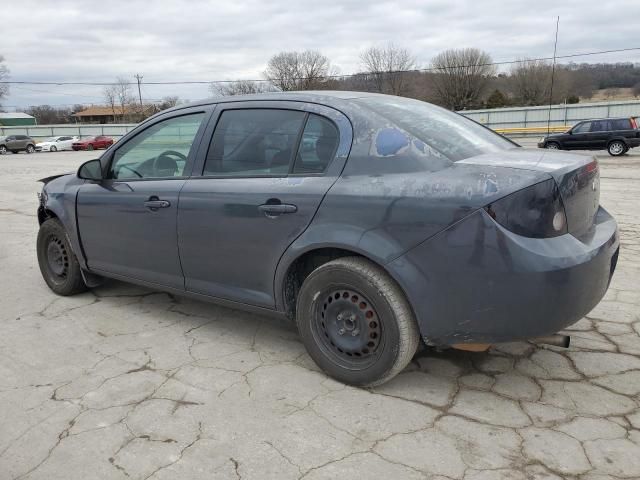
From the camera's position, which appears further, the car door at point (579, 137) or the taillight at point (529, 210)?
the car door at point (579, 137)

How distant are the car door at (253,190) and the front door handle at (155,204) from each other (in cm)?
14

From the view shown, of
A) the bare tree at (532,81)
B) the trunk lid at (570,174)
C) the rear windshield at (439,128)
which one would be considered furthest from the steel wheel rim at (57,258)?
the bare tree at (532,81)

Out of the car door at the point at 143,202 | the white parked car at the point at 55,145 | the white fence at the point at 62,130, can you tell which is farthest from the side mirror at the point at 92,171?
the white fence at the point at 62,130

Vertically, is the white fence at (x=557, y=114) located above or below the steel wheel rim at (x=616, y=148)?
above

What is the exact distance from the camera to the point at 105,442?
2459 millimetres

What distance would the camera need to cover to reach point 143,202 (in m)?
3.59

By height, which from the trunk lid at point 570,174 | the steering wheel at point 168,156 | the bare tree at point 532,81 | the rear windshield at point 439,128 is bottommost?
the trunk lid at point 570,174

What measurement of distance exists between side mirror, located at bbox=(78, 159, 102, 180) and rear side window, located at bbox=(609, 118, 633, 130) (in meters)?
21.7

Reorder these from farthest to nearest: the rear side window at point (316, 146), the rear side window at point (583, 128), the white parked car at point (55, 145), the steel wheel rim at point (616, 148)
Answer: the white parked car at point (55, 145) < the rear side window at point (583, 128) < the steel wheel rim at point (616, 148) < the rear side window at point (316, 146)

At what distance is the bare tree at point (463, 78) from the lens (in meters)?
66.5

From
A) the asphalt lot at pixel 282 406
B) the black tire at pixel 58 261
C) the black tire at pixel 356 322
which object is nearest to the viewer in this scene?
the asphalt lot at pixel 282 406

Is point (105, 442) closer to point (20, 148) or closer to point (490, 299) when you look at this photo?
point (490, 299)

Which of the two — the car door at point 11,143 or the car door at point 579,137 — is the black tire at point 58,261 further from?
the car door at point 11,143

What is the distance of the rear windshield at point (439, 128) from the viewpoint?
2.77 metres
